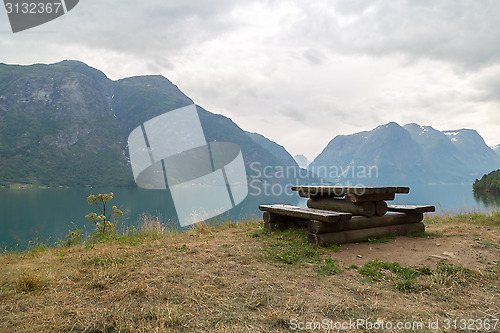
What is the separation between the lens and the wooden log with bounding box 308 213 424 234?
214 inches

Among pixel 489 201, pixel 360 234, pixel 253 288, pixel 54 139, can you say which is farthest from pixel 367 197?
pixel 54 139

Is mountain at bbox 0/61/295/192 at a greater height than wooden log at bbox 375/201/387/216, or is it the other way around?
mountain at bbox 0/61/295/192

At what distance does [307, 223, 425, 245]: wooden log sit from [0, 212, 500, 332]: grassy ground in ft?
0.57

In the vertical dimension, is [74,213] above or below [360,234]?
below

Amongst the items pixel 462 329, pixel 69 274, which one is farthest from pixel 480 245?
pixel 69 274

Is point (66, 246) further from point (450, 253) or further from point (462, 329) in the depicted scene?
point (450, 253)

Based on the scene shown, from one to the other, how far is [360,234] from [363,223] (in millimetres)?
241

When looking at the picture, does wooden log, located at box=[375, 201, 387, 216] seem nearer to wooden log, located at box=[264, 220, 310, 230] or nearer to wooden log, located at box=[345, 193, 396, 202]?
wooden log, located at box=[345, 193, 396, 202]

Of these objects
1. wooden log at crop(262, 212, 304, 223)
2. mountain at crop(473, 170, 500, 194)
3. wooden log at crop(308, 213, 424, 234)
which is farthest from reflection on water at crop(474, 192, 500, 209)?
mountain at crop(473, 170, 500, 194)

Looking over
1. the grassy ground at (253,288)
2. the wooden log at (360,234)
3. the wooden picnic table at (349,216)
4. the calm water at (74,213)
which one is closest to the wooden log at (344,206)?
the wooden picnic table at (349,216)

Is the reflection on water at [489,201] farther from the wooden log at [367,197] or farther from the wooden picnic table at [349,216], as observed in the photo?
the wooden log at [367,197]

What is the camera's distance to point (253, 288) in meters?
3.43

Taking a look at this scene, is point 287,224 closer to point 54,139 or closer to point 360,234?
point 360,234

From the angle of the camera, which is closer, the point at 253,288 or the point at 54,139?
the point at 253,288
